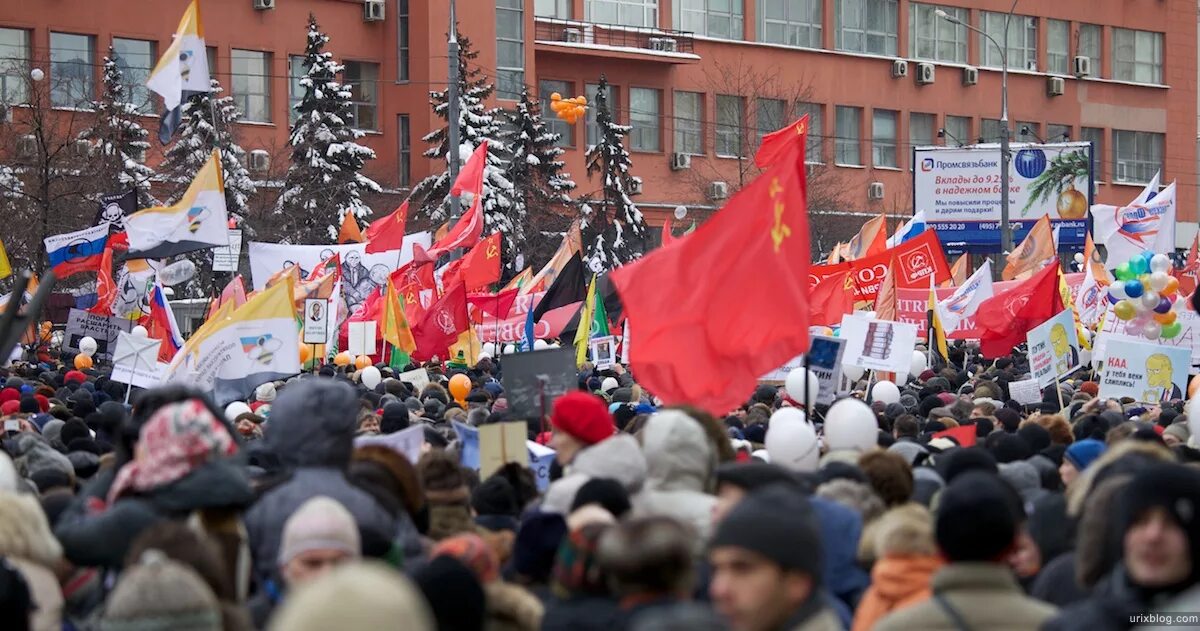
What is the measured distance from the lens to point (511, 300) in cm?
2600

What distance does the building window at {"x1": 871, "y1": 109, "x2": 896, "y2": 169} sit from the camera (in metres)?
66.7

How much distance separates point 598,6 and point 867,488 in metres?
54.7

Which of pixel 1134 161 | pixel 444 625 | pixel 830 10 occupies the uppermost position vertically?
pixel 830 10

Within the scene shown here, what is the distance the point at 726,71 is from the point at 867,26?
7057 mm

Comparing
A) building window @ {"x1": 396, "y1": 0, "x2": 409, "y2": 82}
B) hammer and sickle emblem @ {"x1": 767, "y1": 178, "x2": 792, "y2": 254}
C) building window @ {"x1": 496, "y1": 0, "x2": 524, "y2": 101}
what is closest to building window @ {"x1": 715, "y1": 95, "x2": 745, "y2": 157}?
building window @ {"x1": 496, "y1": 0, "x2": 524, "y2": 101}

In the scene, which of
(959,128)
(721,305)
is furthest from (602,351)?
(959,128)

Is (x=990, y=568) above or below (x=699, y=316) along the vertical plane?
below

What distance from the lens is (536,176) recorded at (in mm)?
53000

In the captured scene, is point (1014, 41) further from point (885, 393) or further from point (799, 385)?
point (799, 385)

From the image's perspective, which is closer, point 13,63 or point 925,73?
point 13,63

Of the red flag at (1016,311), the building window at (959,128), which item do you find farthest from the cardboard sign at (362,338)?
the building window at (959,128)

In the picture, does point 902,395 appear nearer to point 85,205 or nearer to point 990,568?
point 990,568

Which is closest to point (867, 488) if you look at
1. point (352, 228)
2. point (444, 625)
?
point (444, 625)

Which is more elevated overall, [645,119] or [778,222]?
[645,119]
